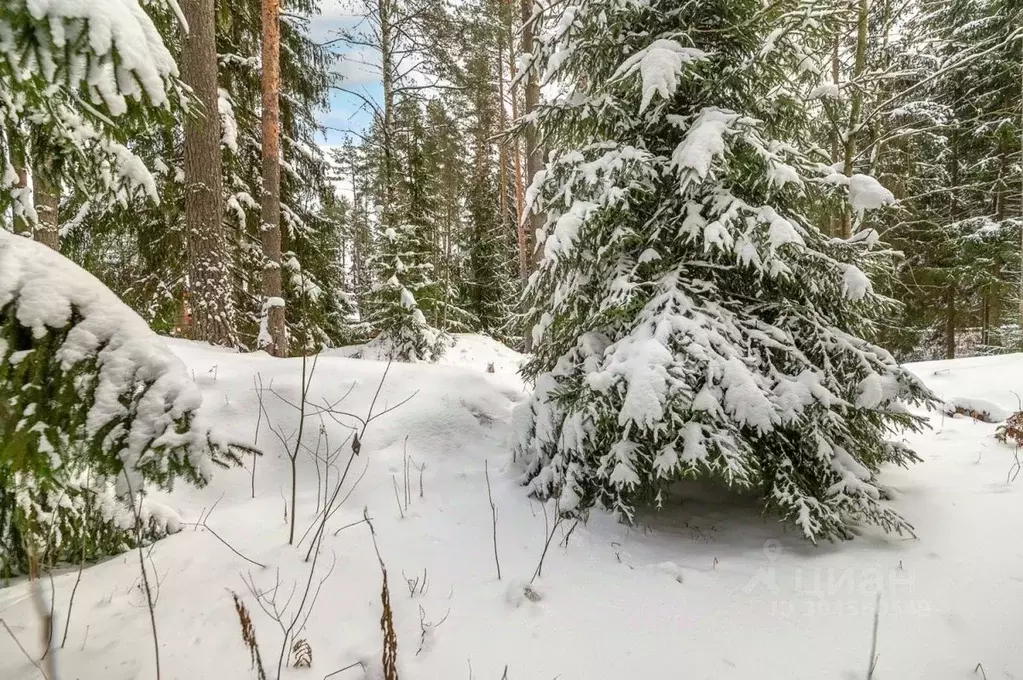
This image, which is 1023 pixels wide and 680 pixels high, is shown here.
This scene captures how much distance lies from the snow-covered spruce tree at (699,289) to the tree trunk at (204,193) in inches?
165

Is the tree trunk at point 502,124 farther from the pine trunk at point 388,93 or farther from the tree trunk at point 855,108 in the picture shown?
the tree trunk at point 855,108

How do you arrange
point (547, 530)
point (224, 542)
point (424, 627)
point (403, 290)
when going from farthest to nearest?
point (403, 290), point (547, 530), point (224, 542), point (424, 627)

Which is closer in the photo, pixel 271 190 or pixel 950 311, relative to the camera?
pixel 271 190

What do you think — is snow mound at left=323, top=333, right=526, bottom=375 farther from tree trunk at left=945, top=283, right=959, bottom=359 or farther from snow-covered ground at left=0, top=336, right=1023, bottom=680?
tree trunk at left=945, top=283, right=959, bottom=359

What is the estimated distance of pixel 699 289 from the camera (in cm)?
342

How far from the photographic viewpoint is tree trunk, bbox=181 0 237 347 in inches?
218

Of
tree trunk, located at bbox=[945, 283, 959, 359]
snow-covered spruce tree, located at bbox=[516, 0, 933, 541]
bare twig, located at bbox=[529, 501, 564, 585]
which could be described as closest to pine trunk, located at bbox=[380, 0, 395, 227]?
snow-covered spruce tree, located at bbox=[516, 0, 933, 541]

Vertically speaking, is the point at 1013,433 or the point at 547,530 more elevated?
the point at 1013,433

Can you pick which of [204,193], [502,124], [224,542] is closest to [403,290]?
[204,193]

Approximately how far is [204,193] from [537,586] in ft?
19.1

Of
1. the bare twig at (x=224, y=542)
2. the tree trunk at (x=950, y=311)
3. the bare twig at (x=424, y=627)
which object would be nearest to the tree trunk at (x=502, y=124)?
the bare twig at (x=224, y=542)

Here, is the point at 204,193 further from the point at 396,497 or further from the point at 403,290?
the point at 396,497

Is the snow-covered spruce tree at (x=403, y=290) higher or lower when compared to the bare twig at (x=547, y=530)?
higher

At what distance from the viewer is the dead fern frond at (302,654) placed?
2076 millimetres
